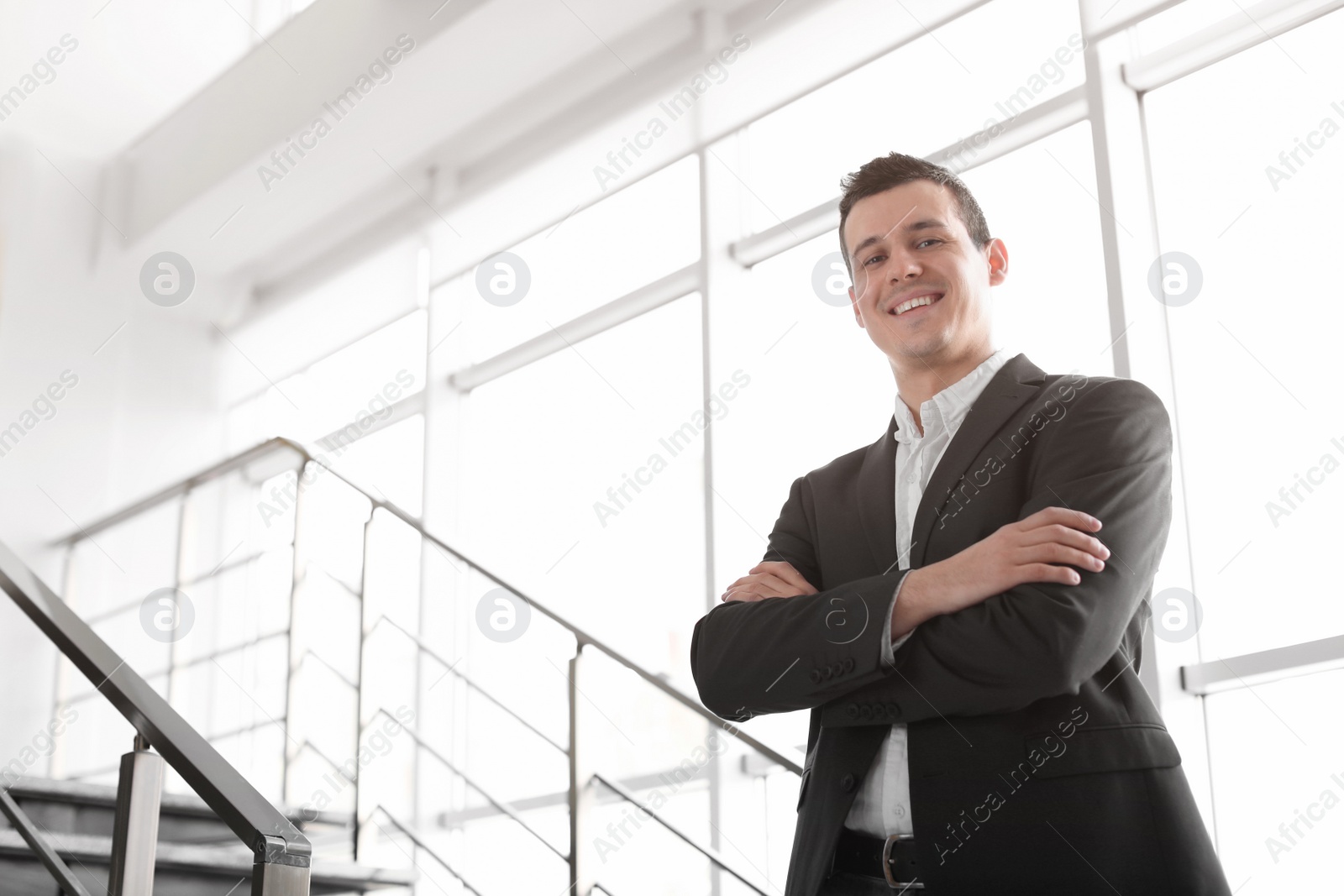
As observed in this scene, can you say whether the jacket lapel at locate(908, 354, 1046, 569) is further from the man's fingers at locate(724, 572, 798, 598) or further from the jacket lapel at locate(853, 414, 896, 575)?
the man's fingers at locate(724, 572, 798, 598)

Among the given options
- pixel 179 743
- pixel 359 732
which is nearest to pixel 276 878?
pixel 179 743

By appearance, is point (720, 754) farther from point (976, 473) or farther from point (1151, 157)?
point (976, 473)

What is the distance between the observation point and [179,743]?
44.3 inches

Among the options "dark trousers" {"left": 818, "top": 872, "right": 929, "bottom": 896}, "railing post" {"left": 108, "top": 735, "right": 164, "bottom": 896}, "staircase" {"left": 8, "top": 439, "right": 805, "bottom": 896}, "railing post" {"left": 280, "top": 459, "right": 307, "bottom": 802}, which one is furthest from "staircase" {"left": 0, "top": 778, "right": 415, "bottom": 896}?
"dark trousers" {"left": 818, "top": 872, "right": 929, "bottom": 896}

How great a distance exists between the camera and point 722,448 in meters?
3.21

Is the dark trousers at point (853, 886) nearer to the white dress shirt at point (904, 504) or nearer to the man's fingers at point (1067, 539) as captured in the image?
the white dress shirt at point (904, 504)

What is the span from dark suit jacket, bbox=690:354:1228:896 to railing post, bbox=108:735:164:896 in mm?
560

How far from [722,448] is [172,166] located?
270 centimetres

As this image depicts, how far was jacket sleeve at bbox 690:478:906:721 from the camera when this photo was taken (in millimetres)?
1124

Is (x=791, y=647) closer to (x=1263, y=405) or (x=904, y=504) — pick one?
(x=904, y=504)

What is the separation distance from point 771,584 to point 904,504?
0.17 meters

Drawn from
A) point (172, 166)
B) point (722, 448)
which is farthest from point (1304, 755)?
point (172, 166)

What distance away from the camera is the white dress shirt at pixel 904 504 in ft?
3.55

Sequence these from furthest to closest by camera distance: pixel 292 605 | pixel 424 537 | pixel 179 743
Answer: pixel 424 537 → pixel 292 605 → pixel 179 743
